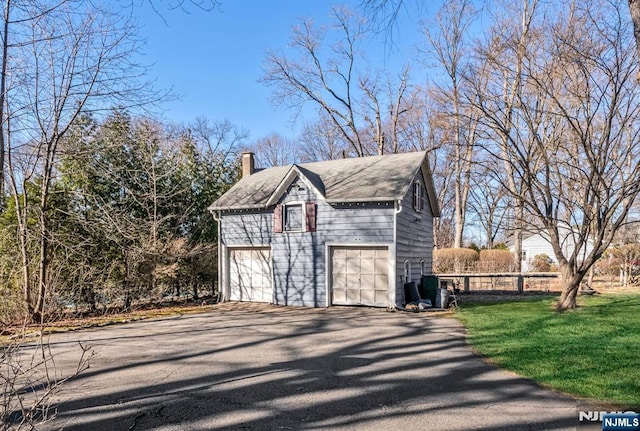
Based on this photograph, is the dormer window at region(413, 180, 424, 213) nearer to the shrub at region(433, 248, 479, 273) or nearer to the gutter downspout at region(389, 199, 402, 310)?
the gutter downspout at region(389, 199, 402, 310)

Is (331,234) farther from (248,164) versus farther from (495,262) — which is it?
(495,262)

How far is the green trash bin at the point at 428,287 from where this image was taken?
1494 centimetres

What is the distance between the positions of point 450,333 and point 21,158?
1129cm

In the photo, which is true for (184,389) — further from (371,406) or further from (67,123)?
→ (67,123)

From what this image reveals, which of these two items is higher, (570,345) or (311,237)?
(311,237)

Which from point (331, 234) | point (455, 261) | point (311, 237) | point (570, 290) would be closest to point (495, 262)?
point (455, 261)

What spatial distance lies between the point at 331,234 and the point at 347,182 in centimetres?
211

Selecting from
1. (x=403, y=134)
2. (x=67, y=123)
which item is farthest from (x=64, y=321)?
(x=403, y=134)

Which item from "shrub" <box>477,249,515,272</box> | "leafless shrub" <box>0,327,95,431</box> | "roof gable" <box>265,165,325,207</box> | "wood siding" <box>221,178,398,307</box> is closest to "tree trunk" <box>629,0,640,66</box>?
"leafless shrub" <box>0,327,95,431</box>

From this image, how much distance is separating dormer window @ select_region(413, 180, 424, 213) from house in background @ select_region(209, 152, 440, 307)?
0.04 m

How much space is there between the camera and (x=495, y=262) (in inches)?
985

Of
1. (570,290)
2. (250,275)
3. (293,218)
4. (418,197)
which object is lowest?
(570,290)

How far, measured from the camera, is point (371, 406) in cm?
479


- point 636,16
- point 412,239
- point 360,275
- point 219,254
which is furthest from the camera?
point 219,254
